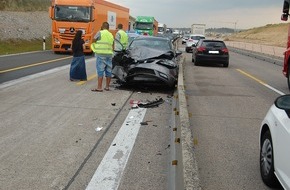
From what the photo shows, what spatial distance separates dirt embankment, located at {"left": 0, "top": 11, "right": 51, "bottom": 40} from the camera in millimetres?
37531

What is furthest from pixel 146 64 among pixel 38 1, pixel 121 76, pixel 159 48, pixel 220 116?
pixel 38 1

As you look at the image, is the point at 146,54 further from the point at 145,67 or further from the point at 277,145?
the point at 277,145

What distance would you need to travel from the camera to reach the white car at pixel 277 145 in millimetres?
3792

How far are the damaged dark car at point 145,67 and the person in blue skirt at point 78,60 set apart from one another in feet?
4.08

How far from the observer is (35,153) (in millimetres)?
5453

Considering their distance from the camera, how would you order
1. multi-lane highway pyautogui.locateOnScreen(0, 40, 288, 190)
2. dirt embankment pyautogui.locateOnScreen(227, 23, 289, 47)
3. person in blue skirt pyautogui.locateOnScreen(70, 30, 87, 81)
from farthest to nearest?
dirt embankment pyautogui.locateOnScreen(227, 23, 289, 47) < person in blue skirt pyautogui.locateOnScreen(70, 30, 87, 81) < multi-lane highway pyautogui.locateOnScreen(0, 40, 288, 190)

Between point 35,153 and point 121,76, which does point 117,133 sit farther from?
point 121,76

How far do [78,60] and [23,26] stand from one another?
106ft

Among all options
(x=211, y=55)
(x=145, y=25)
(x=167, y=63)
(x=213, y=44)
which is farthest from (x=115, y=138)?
(x=145, y=25)

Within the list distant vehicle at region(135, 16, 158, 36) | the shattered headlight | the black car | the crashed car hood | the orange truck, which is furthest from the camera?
distant vehicle at region(135, 16, 158, 36)

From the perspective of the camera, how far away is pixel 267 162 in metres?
4.61

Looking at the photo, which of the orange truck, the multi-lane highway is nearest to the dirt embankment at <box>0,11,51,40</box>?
the orange truck

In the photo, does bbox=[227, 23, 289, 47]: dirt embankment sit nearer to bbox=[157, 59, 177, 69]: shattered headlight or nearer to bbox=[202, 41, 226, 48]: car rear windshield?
bbox=[202, 41, 226, 48]: car rear windshield

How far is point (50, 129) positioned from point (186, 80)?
8.80 metres
